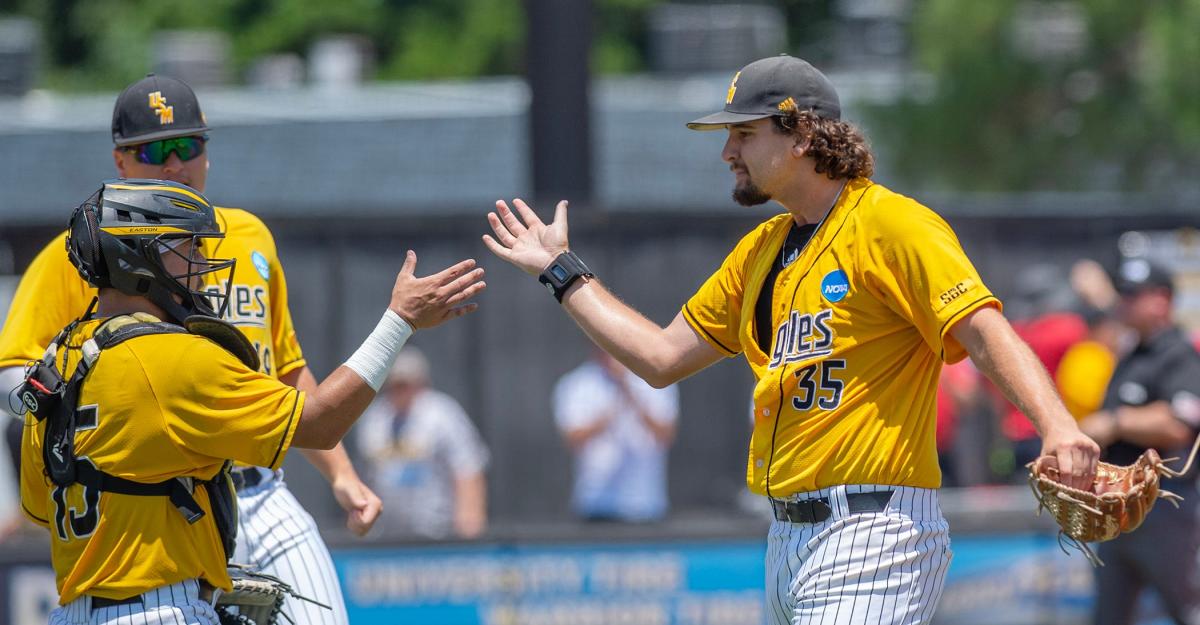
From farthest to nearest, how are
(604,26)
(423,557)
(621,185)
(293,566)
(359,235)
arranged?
(604,26)
(621,185)
(359,235)
(423,557)
(293,566)

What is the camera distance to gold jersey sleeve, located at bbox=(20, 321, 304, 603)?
388cm

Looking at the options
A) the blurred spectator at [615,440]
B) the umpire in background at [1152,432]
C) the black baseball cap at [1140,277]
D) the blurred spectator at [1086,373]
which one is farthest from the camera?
the blurred spectator at [615,440]

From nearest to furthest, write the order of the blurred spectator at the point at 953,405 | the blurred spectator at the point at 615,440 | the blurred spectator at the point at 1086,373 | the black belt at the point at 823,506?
Answer: the black belt at the point at 823,506, the blurred spectator at the point at 1086,373, the blurred spectator at the point at 615,440, the blurred spectator at the point at 953,405

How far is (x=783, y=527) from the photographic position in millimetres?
4371

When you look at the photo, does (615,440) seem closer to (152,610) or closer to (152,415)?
(152,610)

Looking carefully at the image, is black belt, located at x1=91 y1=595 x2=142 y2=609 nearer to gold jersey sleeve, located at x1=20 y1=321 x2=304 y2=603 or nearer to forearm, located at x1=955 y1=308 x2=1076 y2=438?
gold jersey sleeve, located at x1=20 y1=321 x2=304 y2=603

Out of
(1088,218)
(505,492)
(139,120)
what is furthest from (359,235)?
(139,120)

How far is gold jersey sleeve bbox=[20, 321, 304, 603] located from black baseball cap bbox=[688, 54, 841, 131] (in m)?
1.46

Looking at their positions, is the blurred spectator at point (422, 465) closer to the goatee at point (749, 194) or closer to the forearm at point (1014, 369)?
the goatee at point (749, 194)

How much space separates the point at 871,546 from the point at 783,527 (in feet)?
0.93

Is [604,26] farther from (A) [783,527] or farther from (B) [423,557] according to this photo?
(A) [783,527]

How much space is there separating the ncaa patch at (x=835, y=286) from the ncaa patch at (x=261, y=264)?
6.54ft

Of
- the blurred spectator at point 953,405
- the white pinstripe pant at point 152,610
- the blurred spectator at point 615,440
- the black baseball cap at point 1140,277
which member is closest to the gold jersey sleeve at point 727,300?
the white pinstripe pant at point 152,610

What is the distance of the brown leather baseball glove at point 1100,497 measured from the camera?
3.97m
